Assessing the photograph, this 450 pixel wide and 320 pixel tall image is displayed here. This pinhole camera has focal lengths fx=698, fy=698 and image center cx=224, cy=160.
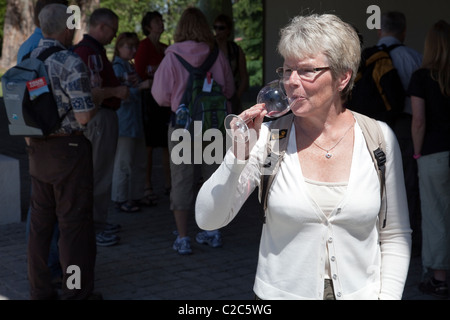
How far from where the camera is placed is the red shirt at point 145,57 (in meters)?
8.40

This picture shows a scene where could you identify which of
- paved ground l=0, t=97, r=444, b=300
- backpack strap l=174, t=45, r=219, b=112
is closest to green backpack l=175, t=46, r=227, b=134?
backpack strap l=174, t=45, r=219, b=112

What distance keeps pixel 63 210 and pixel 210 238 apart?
2.01 meters

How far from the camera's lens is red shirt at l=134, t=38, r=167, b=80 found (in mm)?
8398

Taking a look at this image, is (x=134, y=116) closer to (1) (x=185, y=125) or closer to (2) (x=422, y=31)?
(1) (x=185, y=125)

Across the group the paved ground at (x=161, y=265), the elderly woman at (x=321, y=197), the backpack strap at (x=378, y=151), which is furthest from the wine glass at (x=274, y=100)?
the paved ground at (x=161, y=265)

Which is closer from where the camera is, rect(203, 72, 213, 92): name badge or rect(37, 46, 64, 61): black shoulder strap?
rect(37, 46, 64, 61): black shoulder strap

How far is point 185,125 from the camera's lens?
598cm

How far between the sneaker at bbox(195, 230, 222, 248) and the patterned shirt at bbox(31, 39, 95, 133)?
7.26ft

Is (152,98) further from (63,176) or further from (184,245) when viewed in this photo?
(63,176)

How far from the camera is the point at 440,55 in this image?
16.8ft

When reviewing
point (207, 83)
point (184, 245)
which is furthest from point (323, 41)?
point (184, 245)

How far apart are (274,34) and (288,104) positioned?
818 cm

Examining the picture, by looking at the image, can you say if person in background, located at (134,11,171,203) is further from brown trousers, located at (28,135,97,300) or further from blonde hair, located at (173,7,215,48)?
brown trousers, located at (28,135,97,300)

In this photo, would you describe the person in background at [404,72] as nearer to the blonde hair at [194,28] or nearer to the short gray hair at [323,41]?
the blonde hair at [194,28]
